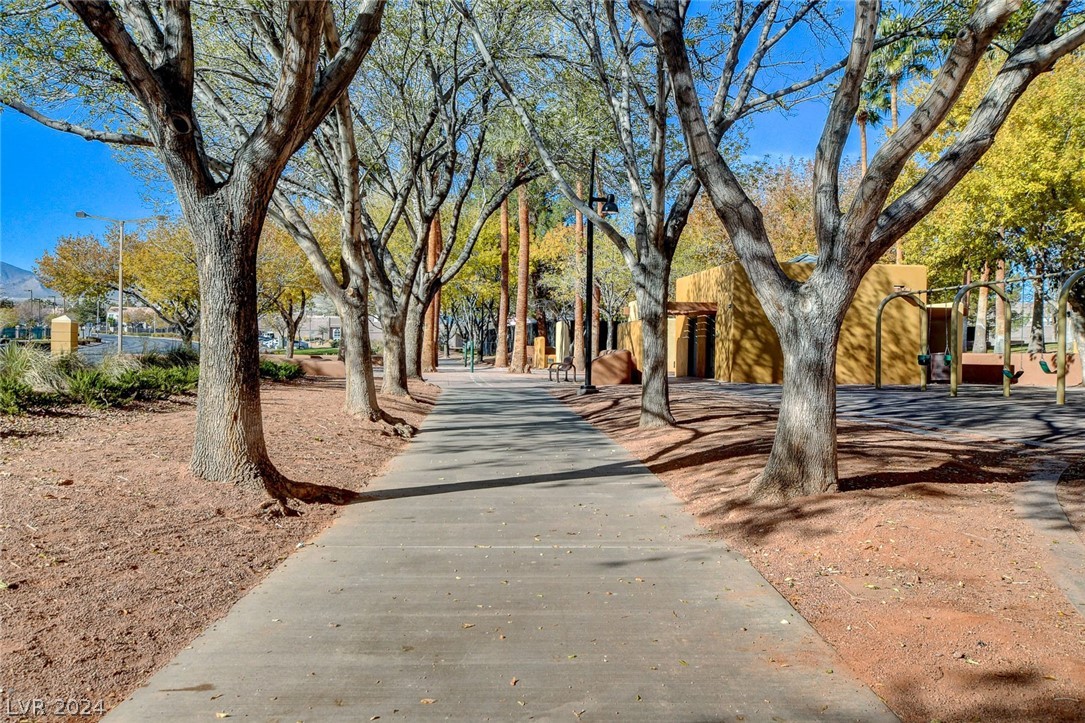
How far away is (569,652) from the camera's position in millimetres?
4133

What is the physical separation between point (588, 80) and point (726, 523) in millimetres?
10699

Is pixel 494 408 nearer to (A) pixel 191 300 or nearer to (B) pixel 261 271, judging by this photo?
(B) pixel 261 271

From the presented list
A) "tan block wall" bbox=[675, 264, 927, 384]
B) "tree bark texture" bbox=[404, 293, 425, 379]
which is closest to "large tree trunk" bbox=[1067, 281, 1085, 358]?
"tan block wall" bbox=[675, 264, 927, 384]

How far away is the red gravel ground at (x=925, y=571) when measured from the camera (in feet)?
12.2

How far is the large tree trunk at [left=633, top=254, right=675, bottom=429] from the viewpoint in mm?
13047

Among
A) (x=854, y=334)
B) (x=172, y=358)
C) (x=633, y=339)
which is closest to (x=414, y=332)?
(x=172, y=358)

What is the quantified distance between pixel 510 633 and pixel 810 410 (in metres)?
3.90

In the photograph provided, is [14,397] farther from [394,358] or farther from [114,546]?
[394,358]

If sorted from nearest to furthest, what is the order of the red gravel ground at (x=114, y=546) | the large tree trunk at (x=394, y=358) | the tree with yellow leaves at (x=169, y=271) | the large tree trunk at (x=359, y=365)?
the red gravel ground at (x=114, y=546) → the large tree trunk at (x=359, y=365) → the large tree trunk at (x=394, y=358) → the tree with yellow leaves at (x=169, y=271)

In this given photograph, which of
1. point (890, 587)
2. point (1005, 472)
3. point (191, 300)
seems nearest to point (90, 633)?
point (890, 587)

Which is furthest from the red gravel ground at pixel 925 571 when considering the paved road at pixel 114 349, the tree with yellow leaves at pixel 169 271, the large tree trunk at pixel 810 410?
the tree with yellow leaves at pixel 169 271

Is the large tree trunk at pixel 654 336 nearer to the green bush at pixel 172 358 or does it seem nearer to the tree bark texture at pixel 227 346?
the tree bark texture at pixel 227 346

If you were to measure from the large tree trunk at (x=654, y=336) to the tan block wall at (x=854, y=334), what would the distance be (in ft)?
43.2

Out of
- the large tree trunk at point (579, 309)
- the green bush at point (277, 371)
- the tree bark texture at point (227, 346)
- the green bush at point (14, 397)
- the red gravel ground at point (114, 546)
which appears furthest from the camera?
the large tree trunk at point (579, 309)
